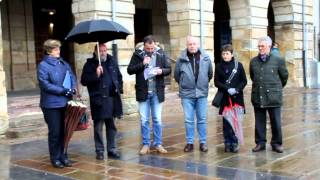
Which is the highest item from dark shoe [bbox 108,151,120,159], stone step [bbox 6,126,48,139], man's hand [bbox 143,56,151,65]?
man's hand [bbox 143,56,151,65]

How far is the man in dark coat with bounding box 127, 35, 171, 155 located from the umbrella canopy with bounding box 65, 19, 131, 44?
46 cm

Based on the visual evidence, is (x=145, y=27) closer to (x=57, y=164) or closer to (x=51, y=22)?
(x=51, y=22)

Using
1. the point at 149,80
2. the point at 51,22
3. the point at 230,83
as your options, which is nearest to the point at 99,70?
the point at 149,80

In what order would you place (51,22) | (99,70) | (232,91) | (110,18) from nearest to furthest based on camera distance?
1. (99,70)
2. (232,91)
3. (110,18)
4. (51,22)

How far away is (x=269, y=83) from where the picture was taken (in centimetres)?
736

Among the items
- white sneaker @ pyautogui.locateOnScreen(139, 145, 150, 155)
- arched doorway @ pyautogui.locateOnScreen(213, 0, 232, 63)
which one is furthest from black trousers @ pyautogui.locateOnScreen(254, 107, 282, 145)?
arched doorway @ pyautogui.locateOnScreen(213, 0, 232, 63)

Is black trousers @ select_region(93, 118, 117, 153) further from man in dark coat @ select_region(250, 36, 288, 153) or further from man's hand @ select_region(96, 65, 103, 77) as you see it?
man in dark coat @ select_region(250, 36, 288, 153)

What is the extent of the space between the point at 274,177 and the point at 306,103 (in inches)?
340

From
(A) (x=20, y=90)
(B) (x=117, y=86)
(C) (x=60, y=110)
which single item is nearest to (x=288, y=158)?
(B) (x=117, y=86)

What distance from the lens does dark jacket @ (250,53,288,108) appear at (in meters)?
7.36

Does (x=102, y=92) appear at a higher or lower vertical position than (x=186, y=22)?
lower

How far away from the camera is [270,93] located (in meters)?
7.36

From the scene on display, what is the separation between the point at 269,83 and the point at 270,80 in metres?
0.05

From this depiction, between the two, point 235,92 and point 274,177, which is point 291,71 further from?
point 274,177
